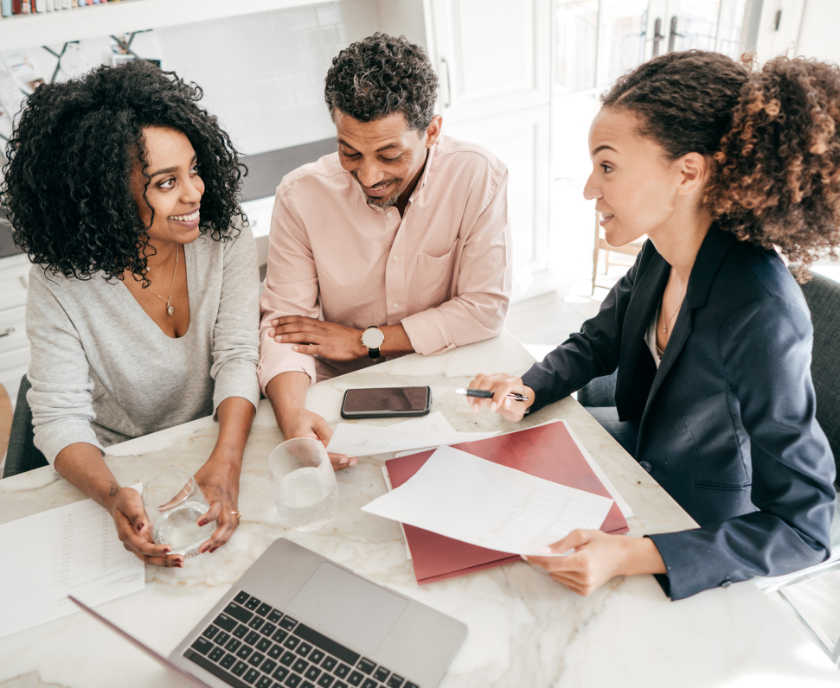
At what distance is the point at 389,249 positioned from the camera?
1442 mm

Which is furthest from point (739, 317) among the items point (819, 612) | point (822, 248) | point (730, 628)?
point (819, 612)

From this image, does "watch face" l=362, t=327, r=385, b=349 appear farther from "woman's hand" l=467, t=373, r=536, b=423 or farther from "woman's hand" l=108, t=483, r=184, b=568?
"woman's hand" l=108, t=483, r=184, b=568

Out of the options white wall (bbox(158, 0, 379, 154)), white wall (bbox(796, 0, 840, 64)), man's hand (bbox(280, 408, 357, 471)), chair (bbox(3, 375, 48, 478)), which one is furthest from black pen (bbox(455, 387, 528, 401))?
white wall (bbox(796, 0, 840, 64))

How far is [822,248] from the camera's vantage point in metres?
0.93

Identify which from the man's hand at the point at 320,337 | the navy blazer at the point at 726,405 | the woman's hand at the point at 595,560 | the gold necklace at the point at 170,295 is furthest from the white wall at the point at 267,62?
the woman's hand at the point at 595,560

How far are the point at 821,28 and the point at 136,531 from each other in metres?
4.16

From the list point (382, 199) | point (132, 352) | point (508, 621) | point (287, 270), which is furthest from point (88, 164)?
point (508, 621)

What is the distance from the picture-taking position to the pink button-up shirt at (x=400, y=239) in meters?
1.39

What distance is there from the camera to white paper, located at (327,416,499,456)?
968mm

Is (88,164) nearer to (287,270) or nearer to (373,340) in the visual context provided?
(287,270)

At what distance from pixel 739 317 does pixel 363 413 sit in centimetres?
67

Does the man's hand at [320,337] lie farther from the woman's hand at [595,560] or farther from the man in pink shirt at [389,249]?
the woman's hand at [595,560]

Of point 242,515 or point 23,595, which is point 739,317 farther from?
point 23,595

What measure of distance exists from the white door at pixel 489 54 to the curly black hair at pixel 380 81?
1.31 meters
